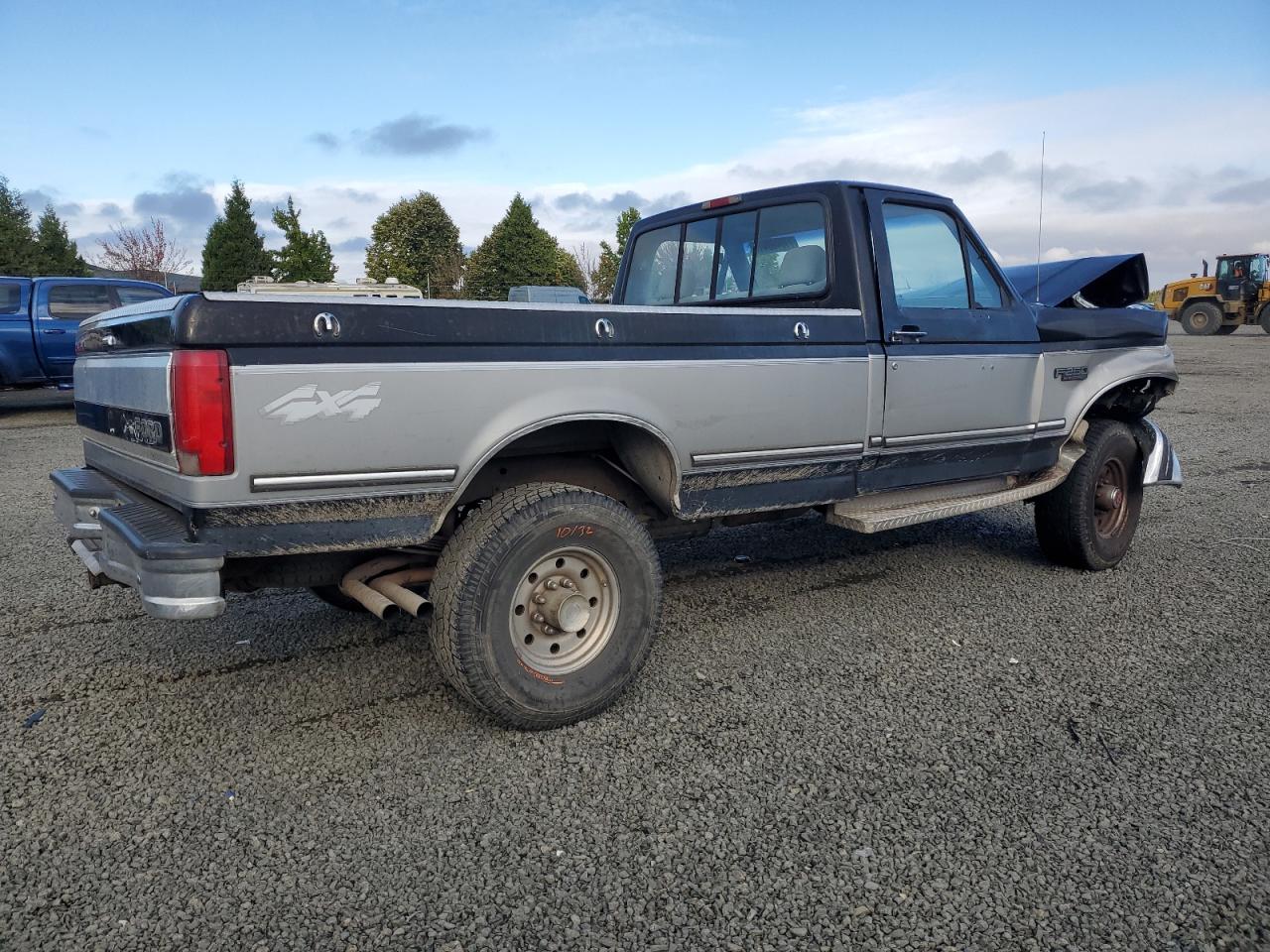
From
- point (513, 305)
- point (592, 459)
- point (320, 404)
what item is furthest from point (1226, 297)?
point (320, 404)

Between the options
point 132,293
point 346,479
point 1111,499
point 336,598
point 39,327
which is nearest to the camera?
point 346,479

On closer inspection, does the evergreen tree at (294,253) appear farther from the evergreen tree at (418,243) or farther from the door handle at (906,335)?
the door handle at (906,335)

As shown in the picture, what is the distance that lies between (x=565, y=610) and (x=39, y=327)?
41.3 ft

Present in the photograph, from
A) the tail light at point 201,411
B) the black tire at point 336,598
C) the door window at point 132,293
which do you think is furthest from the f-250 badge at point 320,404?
the door window at point 132,293

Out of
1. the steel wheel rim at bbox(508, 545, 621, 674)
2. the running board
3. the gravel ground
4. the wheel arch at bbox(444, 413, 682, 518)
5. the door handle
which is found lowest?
the gravel ground

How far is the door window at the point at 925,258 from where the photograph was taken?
4270 mm

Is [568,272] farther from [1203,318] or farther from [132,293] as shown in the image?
[132,293]

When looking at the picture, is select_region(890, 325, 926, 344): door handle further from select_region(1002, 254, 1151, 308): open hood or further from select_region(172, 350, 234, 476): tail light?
select_region(172, 350, 234, 476): tail light

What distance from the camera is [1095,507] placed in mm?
5258

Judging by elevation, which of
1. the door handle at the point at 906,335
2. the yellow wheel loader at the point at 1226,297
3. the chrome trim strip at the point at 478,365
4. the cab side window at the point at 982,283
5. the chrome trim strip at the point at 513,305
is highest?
the yellow wheel loader at the point at 1226,297

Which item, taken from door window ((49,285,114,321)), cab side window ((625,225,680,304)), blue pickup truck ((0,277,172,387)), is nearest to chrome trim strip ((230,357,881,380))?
cab side window ((625,225,680,304))

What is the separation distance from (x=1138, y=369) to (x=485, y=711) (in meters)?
4.21

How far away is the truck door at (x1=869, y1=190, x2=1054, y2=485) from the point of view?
13.6ft

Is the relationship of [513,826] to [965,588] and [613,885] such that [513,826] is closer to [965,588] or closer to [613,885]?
[613,885]
